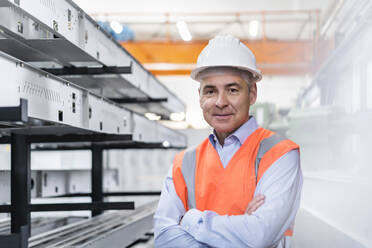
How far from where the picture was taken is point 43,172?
397 centimetres

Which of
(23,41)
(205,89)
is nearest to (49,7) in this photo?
(23,41)

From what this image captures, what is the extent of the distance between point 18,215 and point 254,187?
4.96ft

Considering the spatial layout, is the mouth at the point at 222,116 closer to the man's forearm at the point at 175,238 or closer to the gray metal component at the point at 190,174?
the gray metal component at the point at 190,174

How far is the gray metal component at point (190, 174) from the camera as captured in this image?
6.06 ft

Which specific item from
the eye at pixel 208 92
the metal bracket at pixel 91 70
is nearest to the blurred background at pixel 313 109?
the metal bracket at pixel 91 70

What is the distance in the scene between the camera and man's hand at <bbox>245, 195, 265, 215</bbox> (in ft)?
5.41

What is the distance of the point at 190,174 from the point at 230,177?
183 millimetres

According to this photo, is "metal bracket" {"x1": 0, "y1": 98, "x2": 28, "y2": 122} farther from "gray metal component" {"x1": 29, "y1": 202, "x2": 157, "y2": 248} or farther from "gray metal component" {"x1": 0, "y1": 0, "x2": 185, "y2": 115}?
"gray metal component" {"x1": 29, "y1": 202, "x2": 157, "y2": 248}

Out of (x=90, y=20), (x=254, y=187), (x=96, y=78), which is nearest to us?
(x=254, y=187)

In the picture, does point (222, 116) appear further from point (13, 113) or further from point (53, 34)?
point (53, 34)

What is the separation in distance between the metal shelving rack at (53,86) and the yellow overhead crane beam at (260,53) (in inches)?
205

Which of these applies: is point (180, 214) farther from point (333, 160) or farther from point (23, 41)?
point (333, 160)

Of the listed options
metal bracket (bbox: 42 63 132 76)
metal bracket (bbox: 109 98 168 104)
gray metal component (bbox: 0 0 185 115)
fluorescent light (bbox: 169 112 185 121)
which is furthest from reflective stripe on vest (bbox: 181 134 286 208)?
fluorescent light (bbox: 169 112 185 121)

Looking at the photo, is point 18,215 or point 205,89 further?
→ point 18,215
